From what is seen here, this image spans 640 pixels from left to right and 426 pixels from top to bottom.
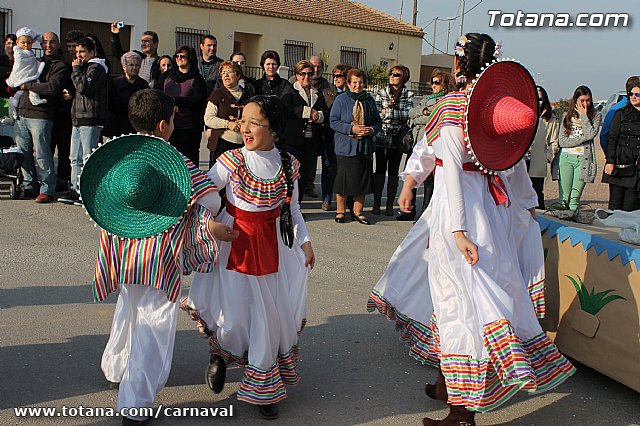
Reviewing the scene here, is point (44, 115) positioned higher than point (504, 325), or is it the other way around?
point (44, 115)

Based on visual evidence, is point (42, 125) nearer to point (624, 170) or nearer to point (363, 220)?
point (363, 220)

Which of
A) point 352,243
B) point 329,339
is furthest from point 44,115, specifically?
point 329,339

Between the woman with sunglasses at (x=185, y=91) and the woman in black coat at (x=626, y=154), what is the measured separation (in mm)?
4904

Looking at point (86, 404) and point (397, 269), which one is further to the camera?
point (397, 269)

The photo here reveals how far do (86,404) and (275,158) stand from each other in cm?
166

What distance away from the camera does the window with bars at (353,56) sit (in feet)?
113

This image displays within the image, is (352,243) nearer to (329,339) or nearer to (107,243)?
(329,339)

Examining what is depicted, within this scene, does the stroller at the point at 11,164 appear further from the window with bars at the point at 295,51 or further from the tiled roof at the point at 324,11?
the window with bars at the point at 295,51

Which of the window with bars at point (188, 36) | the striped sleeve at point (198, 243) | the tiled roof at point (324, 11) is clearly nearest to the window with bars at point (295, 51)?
the tiled roof at point (324, 11)

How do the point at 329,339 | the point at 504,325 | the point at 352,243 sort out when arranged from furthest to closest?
1. the point at 352,243
2. the point at 329,339
3. the point at 504,325

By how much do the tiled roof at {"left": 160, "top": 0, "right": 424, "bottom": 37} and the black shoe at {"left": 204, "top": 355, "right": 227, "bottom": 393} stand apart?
26526mm

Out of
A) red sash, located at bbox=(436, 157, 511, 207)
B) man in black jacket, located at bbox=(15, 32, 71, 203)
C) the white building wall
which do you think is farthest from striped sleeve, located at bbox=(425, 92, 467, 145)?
the white building wall

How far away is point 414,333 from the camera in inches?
197

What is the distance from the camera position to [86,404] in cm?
422
